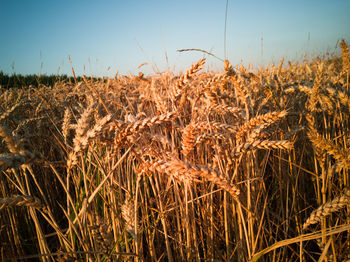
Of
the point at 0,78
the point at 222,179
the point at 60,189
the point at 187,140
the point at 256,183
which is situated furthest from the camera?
the point at 0,78

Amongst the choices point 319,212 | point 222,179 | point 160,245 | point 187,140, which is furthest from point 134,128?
point 160,245

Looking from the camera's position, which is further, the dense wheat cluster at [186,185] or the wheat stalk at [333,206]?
the wheat stalk at [333,206]

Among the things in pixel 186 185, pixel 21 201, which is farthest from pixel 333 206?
pixel 21 201

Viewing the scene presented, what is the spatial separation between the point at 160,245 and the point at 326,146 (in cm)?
101

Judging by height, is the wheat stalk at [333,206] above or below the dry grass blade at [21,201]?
below

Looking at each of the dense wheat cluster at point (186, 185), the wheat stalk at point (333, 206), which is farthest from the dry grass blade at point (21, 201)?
the wheat stalk at point (333, 206)

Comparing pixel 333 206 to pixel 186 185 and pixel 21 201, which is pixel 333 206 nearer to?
pixel 186 185

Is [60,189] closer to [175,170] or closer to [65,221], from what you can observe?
[65,221]

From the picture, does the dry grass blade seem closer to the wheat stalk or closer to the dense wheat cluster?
the dense wheat cluster

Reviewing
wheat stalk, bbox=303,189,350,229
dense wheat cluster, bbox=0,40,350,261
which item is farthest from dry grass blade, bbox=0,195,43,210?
wheat stalk, bbox=303,189,350,229

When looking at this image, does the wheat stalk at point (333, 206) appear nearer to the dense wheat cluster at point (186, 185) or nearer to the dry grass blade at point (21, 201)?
the dense wheat cluster at point (186, 185)

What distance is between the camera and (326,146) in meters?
0.62

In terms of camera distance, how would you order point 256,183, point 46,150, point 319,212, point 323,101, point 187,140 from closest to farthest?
point 187,140 → point 319,212 → point 256,183 → point 323,101 → point 46,150

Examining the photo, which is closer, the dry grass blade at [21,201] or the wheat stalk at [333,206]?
the dry grass blade at [21,201]
